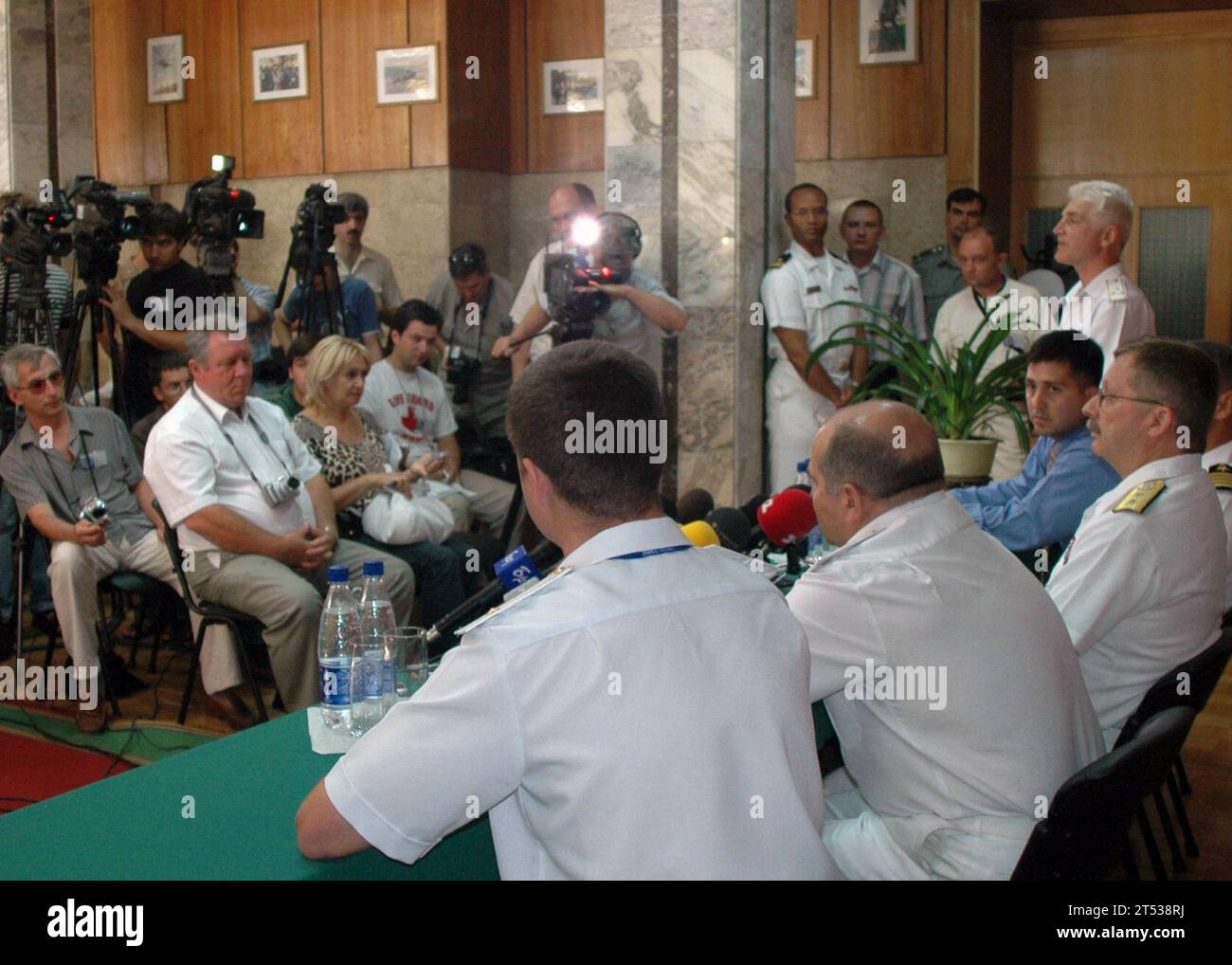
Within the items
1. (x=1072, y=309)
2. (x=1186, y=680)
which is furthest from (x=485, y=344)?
(x=1186, y=680)

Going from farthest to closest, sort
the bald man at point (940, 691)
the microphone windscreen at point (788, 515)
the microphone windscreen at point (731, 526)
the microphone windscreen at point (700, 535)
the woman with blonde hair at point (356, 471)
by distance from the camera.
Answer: the woman with blonde hair at point (356, 471), the microphone windscreen at point (731, 526), the microphone windscreen at point (788, 515), the microphone windscreen at point (700, 535), the bald man at point (940, 691)

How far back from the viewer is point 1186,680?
229 centimetres

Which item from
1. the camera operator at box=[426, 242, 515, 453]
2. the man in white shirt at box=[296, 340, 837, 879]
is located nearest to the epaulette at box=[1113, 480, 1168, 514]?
the man in white shirt at box=[296, 340, 837, 879]

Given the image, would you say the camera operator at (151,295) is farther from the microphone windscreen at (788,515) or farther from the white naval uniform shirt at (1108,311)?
the white naval uniform shirt at (1108,311)

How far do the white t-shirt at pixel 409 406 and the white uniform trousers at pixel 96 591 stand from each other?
41.6 inches

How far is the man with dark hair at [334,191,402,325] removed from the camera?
21.5 feet

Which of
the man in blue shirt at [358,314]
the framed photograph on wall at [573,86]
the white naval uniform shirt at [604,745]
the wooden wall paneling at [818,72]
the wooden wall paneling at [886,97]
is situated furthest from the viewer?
the framed photograph on wall at [573,86]

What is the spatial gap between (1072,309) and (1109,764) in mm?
2824

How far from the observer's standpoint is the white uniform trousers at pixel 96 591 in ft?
13.0

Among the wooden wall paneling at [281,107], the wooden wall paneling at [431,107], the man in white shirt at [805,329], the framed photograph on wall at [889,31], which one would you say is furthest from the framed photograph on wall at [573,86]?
the man in white shirt at [805,329]

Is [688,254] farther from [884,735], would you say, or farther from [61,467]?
[884,735]

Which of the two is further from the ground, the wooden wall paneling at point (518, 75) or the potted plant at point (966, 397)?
the wooden wall paneling at point (518, 75)

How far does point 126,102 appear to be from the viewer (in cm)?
884

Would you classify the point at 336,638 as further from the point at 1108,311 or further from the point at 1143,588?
the point at 1108,311
